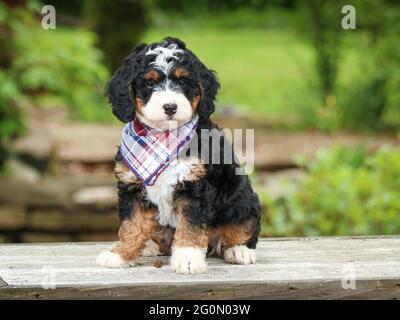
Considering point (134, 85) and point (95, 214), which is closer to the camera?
point (134, 85)

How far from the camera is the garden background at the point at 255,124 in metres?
6.67

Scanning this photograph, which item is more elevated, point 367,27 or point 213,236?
point 367,27

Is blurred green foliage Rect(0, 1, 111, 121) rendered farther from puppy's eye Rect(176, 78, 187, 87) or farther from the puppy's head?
puppy's eye Rect(176, 78, 187, 87)

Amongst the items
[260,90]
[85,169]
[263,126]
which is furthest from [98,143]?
[260,90]

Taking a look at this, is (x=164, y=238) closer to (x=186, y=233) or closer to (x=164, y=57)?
(x=186, y=233)

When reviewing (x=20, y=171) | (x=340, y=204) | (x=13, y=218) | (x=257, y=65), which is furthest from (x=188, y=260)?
(x=257, y=65)

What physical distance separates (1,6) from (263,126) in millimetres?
5330

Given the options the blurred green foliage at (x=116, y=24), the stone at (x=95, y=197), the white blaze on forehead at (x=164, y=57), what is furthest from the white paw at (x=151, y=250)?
the blurred green foliage at (x=116, y=24)

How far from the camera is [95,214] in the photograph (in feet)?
24.7

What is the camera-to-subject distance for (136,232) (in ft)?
11.9

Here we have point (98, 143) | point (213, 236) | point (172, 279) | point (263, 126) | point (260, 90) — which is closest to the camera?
point (172, 279)

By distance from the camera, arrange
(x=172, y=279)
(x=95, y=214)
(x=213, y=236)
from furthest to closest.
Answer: (x=95, y=214) → (x=213, y=236) → (x=172, y=279)
